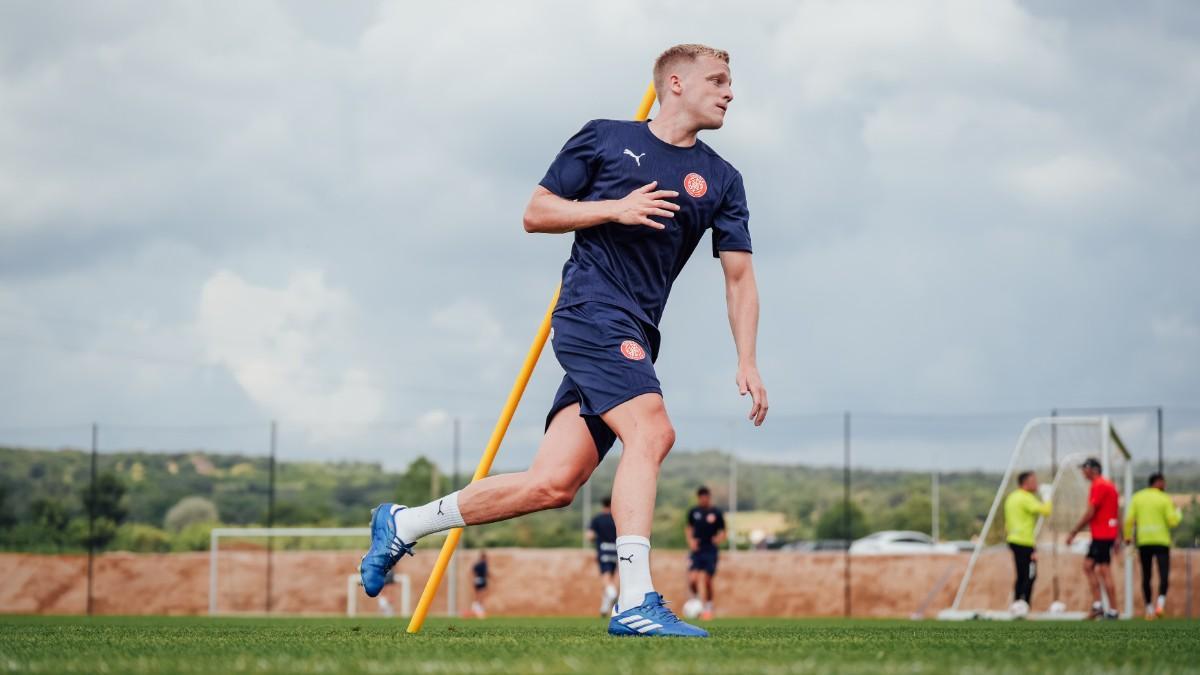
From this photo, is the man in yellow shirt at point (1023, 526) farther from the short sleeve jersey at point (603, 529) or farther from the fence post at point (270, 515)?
the fence post at point (270, 515)

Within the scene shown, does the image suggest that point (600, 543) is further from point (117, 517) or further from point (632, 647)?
point (632, 647)

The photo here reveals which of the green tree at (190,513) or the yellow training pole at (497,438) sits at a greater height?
the yellow training pole at (497,438)

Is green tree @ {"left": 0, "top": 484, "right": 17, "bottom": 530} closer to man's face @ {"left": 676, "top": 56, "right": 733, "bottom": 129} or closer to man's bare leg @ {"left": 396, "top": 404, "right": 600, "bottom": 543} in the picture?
man's bare leg @ {"left": 396, "top": 404, "right": 600, "bottom": 543}

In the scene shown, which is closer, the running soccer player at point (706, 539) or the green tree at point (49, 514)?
the running soccer player at point (706, 539)

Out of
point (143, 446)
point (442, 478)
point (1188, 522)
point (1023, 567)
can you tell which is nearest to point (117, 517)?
point (143, 446)

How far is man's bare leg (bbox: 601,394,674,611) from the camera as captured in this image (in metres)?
4.56

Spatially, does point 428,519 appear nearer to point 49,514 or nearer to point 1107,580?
point 1107,580

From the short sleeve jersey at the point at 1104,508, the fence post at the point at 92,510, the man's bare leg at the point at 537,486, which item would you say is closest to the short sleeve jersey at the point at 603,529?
the short sleeve jersey at the point at 1104,508

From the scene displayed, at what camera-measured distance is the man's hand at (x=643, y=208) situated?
15.2 feet

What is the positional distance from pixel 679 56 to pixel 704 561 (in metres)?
15.6

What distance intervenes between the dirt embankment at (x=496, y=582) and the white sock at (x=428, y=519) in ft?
66.2

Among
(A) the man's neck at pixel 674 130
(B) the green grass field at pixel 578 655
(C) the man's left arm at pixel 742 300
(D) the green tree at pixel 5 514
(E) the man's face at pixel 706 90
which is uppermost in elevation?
(E) the man's face at pixel 706 90

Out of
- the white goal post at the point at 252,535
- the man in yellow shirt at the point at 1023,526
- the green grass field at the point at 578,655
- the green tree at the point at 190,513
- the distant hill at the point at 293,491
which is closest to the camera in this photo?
the green grass field at the point at 578,655

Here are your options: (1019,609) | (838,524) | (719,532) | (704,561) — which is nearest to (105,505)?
(704,561)
